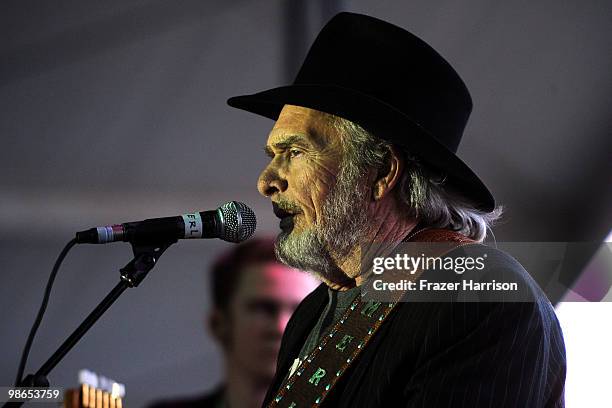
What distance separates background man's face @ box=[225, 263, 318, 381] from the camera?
9.50ft

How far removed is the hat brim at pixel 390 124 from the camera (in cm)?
183

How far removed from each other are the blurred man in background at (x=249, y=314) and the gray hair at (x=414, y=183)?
3.47ft

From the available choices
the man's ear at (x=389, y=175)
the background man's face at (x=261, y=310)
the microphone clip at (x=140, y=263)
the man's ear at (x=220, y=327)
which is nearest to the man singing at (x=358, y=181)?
the man's ear at (x=389, y=175)

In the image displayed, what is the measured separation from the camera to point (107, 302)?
1.65m

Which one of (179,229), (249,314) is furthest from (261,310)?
(179,229)

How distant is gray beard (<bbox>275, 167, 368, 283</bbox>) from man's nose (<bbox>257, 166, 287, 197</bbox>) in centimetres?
11

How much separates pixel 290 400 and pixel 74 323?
1.46m

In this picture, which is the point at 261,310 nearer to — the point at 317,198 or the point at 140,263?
the point at 317,198

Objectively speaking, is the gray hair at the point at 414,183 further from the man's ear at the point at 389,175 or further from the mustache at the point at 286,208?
the mustache at the point at 286,208

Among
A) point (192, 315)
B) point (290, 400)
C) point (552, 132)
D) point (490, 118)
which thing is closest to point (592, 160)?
point (552, 132)

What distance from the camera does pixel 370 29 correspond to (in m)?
1.97

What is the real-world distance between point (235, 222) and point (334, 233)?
274 millimetres

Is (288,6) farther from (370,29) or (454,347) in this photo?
(454,347)

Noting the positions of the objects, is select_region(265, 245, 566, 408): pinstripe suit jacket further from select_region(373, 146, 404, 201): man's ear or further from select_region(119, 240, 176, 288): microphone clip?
select_region(119, 240, 176, 288): microphone clip
